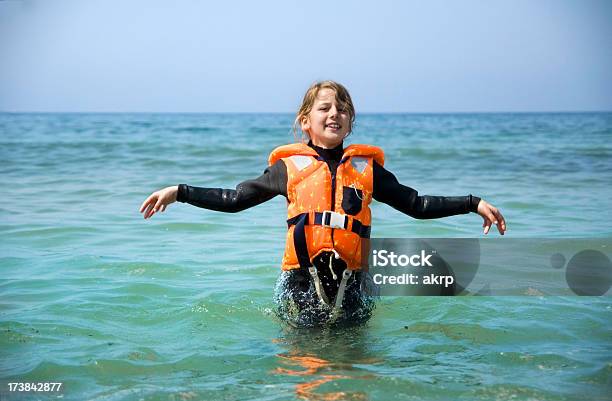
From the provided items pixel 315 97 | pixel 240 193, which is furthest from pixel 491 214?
A: pixel 240 193

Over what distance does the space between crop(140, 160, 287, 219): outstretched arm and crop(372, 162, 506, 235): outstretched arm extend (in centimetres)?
57

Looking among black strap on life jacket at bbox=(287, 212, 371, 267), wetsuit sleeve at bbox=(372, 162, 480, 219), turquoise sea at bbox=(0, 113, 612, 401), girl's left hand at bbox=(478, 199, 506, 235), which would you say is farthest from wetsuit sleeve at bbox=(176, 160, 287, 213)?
girl's left hand at bbox=(478, 199, 506, 235)

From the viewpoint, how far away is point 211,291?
5789mm

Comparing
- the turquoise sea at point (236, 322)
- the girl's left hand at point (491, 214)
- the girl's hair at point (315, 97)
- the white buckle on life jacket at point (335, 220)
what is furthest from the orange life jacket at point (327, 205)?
the girl's left hand at point (491, 214)

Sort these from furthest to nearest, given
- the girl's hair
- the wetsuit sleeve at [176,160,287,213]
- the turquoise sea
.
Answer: the girl's hair, the wetsuit sleeve at [176,160,287,213], the turquoise sea

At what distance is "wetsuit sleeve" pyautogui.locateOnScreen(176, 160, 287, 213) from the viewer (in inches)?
167

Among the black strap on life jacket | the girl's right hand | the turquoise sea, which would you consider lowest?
the turquoise sea

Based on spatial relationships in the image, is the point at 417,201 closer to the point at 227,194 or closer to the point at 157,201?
the point at 227,194

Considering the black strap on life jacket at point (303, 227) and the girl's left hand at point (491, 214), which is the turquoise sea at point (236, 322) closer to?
the black strap on life jacket at point (303, 227)

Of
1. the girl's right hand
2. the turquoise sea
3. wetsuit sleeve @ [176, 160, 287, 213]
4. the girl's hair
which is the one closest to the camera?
the turquoise sea

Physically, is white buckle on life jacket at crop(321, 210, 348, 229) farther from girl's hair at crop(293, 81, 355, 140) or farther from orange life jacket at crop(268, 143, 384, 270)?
girl's hair at crop(293, 81, 355, 140)

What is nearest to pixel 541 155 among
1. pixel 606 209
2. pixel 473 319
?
pixel 606 209

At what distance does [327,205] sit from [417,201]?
53cm

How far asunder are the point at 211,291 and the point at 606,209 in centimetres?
562
